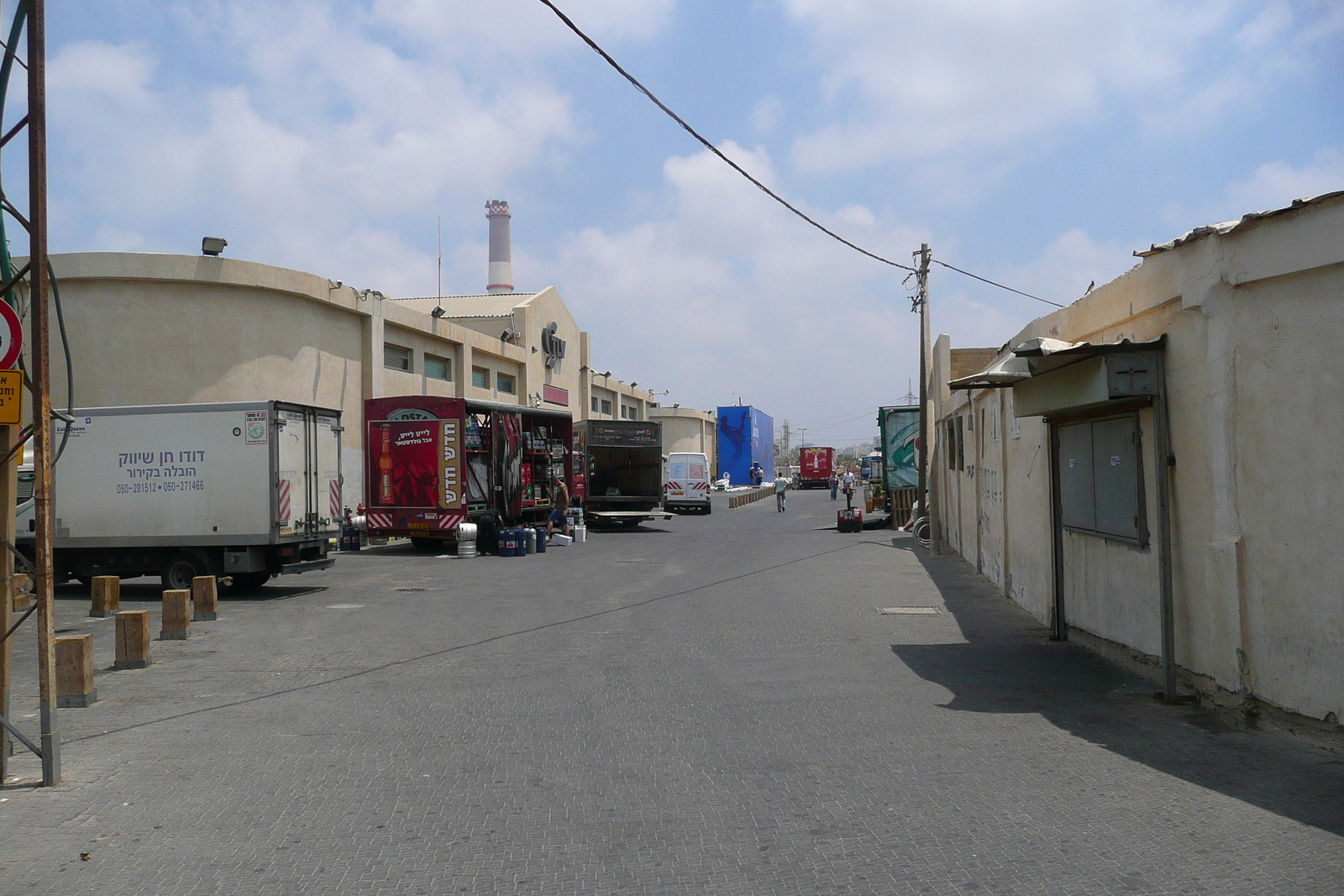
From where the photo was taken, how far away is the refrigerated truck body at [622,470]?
32031 millimetres

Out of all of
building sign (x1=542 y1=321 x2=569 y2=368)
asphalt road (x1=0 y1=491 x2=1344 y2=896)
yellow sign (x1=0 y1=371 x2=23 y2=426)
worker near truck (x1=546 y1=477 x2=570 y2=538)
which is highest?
building sign (x1=542 y1=321 x2=569 y2=368)

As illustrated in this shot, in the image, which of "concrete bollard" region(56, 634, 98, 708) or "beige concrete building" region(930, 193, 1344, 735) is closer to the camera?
"beige concrete building" region(930, 193, 1344, 735)

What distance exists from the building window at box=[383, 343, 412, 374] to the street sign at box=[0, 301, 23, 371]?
2617 centimetres

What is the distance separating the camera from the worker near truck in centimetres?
2606

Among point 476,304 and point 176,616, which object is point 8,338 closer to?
point 176,616

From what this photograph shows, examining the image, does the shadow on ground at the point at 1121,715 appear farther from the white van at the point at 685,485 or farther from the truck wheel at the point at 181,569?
the white van at the point at 685,485

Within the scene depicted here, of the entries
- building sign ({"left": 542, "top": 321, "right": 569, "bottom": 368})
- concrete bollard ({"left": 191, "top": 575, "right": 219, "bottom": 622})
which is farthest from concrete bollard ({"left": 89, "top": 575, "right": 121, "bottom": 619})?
building sign ({"left": 542, "top": 321, "right": 569, "bottom": 368})

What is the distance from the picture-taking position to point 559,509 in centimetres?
2630

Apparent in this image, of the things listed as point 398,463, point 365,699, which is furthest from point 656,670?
point 398,463

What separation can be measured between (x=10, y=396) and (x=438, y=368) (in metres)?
30.4

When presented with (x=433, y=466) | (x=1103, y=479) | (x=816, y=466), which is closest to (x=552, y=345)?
(x=433, y=466)

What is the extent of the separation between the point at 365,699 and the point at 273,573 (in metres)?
8.17

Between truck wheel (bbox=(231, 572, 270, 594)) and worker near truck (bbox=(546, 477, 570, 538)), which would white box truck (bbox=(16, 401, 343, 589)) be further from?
worker near truck (bbox=(546, 477, 570, 538))

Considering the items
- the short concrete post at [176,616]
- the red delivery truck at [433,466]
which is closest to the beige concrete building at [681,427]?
the red delivery truck at [433,466]
